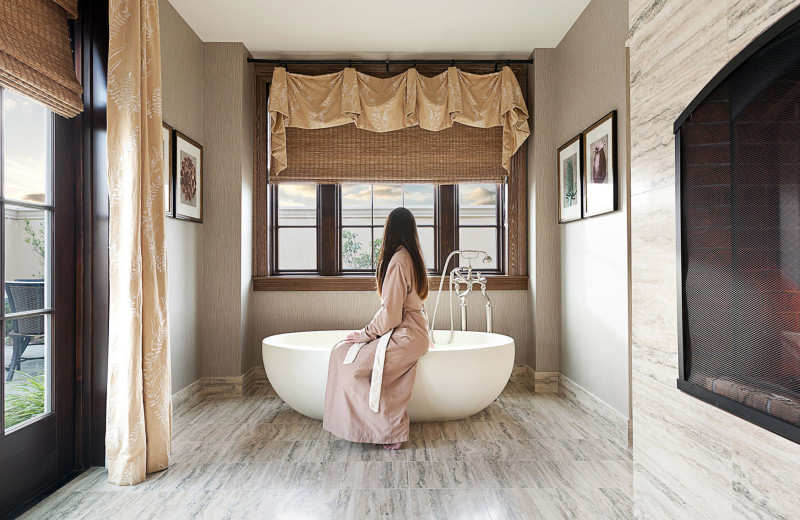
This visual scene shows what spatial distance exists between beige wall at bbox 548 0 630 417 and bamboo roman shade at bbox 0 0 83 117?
271 centimetres

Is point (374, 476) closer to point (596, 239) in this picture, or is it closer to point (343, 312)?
point (343, 312)

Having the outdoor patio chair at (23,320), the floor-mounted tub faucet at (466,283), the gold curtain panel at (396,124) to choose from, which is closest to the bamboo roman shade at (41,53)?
the outdoor patio chair at (23,320)

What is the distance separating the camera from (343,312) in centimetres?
395

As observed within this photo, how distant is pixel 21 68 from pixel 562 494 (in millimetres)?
2693

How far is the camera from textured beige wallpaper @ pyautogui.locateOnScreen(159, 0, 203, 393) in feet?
10.3

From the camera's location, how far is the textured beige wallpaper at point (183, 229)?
3.13 meters

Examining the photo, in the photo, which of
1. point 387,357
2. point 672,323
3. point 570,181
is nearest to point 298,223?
point 387,357

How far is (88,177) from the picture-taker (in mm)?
2299

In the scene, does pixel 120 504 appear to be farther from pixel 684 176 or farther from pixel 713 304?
pixel 684 176

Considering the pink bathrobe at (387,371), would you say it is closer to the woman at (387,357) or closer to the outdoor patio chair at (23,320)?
the woman at (387,357)

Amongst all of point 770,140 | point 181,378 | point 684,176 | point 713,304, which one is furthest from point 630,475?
point 181,378

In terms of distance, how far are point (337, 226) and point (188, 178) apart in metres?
1.22

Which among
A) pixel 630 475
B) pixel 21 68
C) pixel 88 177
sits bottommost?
pixel 630 475

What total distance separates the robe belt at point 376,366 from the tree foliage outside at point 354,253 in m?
1.47
